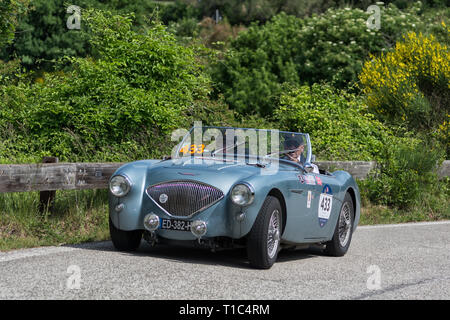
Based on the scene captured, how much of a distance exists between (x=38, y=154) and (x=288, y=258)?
20.4 feet

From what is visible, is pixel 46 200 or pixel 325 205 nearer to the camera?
pixel 325 205

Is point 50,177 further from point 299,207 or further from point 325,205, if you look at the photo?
point 325,205

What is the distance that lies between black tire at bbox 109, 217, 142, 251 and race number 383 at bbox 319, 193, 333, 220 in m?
2.05

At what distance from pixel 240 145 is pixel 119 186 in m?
1.64

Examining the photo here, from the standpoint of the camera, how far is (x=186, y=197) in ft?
22.3

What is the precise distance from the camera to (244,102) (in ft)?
96.1

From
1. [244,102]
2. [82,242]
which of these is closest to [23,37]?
Answer: [244,102]

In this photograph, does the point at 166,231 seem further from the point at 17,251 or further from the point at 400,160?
the point at 400,160

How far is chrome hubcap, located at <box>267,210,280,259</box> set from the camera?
6.85m
